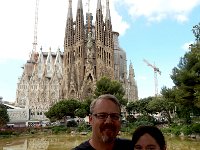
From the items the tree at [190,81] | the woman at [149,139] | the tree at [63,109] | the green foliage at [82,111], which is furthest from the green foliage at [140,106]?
the woman at [149,139]

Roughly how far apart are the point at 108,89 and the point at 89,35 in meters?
25.7

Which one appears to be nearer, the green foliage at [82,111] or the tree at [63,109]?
the green foliage at [82,111]

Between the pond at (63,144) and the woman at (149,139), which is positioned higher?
the woman at (149,139)

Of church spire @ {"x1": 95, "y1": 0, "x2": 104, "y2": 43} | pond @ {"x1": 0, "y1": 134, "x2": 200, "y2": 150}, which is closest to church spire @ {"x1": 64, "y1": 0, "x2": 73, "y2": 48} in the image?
church spire @ {"x1": 95, "y1": 0, "x2": 104, "y2": 43}

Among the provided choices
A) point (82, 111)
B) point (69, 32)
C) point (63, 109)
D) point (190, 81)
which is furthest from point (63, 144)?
point (69, 32)

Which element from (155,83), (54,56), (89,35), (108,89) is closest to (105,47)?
(89,35)

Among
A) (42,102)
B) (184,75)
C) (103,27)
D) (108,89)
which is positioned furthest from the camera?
(42,102)

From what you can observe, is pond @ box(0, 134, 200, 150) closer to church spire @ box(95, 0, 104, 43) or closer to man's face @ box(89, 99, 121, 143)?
man's face @ box(89, 99, 121, 143)

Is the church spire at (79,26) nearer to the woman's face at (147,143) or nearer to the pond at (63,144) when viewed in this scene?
the pond at (63,144)

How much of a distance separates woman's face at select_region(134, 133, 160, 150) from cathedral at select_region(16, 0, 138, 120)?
→ 7178cm

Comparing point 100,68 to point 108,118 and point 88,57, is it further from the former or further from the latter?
point 108,118

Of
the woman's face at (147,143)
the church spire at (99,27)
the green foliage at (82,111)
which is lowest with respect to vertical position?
the woman's face at (147,143)

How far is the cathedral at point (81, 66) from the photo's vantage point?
77.0 m

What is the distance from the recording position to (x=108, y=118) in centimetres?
308
